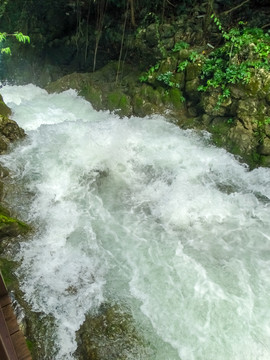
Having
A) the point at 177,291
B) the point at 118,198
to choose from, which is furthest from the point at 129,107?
the point at 177,291

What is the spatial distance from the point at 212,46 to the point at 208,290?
717 centimetres

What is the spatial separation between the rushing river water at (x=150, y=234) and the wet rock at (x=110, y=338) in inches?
3.8

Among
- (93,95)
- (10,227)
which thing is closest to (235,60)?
(93,95)

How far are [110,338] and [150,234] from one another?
1.94 metres

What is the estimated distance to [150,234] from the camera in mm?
5082

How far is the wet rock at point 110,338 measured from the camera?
340 centimetres

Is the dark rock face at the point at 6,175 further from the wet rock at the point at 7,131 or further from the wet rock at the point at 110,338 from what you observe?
the wet rock at the point at 110,338

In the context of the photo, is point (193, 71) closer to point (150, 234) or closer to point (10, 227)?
point (150, 234)

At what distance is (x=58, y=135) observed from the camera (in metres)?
7.45

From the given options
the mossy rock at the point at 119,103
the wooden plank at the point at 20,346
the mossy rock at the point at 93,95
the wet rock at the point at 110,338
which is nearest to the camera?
the wooden plank at the point at 20,346

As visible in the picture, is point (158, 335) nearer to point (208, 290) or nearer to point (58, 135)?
point (208, 290)

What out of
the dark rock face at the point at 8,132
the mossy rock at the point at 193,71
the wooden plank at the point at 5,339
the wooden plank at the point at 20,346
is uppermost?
the wooden plank at the point at 5,339

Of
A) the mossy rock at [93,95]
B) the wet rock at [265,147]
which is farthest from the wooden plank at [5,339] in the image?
the mossy rock at [93,95]

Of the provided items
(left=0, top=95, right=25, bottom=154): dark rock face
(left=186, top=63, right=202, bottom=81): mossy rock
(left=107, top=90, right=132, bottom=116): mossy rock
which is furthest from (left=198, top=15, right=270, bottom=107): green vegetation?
(left=0, top=95, right=25, bottom=154): dark rock face
